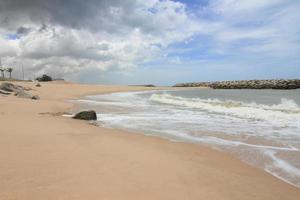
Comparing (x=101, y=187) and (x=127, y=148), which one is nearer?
(x=101, y=187)

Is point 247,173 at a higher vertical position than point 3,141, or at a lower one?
lower

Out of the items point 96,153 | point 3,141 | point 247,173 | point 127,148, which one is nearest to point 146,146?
point 127,148

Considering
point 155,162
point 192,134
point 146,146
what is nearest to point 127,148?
point 146,146

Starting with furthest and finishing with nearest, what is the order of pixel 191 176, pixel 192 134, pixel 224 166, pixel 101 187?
pixel 192 134 < pixel 224 166 < pixel 191 176 < pixel 101 187

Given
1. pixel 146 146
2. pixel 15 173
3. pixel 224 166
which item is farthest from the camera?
pixel 146 146

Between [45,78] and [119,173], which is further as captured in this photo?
[45,78]

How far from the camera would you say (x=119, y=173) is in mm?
5242

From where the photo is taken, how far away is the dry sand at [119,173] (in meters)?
4.40

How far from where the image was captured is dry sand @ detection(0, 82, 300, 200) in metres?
4.40

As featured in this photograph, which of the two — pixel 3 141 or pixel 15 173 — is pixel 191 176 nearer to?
pixel 15 173

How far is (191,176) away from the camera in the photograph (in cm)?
544

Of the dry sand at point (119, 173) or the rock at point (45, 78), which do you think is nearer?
the dry sand at point (119, 173)

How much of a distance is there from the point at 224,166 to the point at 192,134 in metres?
3.95

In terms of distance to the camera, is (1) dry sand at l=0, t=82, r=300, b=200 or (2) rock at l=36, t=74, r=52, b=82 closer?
(1) dry sand at l=0, t=82, r=300, b=200
